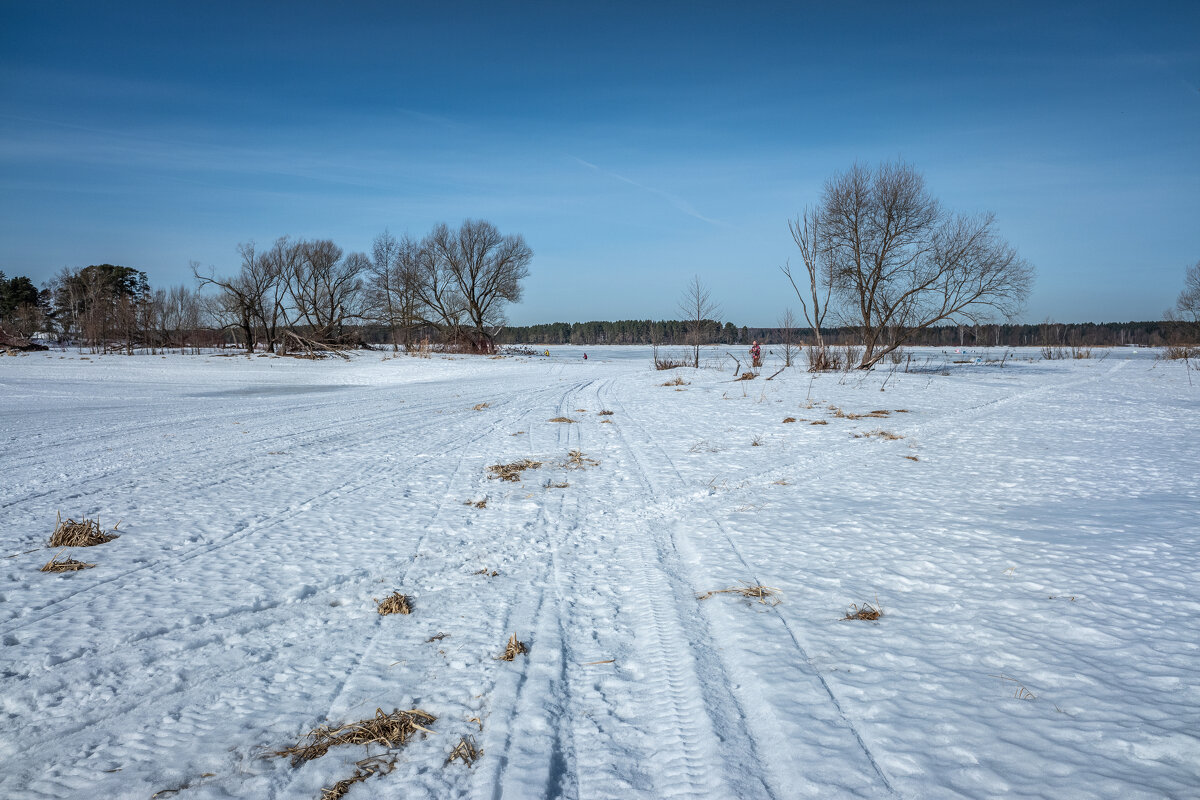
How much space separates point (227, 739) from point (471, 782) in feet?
3.19

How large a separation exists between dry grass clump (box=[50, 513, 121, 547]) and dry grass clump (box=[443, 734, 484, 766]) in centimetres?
363

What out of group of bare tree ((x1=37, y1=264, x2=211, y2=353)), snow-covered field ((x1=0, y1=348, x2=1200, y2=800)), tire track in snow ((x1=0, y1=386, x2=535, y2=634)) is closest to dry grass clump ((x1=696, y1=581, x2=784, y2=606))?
snow-covered field ((x1=0, y1=348, x2=1200, y2=800))

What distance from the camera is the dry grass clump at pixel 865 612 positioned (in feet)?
10.5

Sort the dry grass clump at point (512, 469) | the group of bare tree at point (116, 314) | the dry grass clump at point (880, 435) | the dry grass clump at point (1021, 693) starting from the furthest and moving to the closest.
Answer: the group of bare tree at point (116, 314) → the dry grass clump at point (880, 435) → the dry grass clump at point (512, 469) → the dry grass clump at point (1021, 693)

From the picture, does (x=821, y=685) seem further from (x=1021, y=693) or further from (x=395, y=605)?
(x=395, y=605)

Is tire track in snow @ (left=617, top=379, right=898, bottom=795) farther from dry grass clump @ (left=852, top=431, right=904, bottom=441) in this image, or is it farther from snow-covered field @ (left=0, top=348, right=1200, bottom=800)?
dry grass clump @ (left=852, top=431, right=904, bottom=441)

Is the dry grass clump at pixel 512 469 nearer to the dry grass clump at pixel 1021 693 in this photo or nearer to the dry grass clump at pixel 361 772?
the dry grass clump at pixel 361 772

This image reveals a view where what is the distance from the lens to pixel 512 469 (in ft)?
21.9

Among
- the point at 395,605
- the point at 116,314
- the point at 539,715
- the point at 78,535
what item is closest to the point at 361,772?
the point at 539,715

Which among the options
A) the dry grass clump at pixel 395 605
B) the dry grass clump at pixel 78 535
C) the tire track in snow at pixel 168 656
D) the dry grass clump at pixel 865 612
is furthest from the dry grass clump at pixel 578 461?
the dry grass clump at pixel 78 535

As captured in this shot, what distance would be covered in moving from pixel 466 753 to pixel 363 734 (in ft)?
1.35

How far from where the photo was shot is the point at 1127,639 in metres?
2.88

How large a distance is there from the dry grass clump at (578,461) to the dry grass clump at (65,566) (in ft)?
13.9

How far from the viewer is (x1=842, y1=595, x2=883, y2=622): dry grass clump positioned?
319cm
